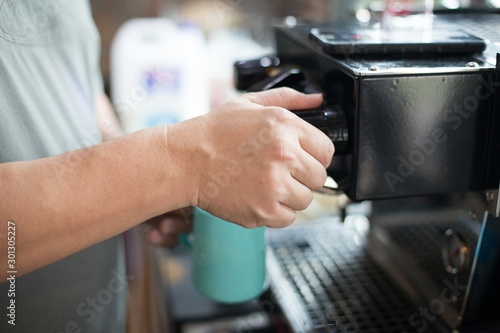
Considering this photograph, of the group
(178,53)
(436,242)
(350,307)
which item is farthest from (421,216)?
(178,53)

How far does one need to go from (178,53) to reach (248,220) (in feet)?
5.54

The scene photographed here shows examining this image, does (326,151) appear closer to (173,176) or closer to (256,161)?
(256,161)

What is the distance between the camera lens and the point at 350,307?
2.68ft

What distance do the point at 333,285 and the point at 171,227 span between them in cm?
37

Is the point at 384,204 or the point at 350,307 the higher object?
the point at 384,204

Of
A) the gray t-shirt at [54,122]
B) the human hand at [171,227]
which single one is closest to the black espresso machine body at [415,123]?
the gray t-shirt at [54,122]

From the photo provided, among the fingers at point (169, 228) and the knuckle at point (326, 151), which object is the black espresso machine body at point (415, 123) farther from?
the fingers at point (169, 228)

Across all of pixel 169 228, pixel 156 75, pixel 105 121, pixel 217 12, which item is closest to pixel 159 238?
pixel 169 228

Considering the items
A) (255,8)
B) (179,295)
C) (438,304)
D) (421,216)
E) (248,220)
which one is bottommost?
(179,295)

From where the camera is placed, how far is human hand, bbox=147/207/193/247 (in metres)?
1.01

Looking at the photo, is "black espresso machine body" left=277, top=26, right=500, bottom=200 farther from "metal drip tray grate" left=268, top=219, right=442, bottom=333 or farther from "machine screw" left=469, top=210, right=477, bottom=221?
"metal drip tray grate" left=268, top=219, right=442, bottom=333

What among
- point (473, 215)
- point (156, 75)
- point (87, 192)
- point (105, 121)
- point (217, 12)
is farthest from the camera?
point (217, 12)

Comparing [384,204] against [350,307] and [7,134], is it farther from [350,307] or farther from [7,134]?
[7,134]

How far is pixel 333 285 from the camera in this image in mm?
879
